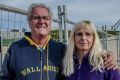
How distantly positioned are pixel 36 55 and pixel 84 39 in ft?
1.66

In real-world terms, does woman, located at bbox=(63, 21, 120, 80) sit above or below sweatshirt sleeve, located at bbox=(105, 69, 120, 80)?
above

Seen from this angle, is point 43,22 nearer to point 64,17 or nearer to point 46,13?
point 46,13

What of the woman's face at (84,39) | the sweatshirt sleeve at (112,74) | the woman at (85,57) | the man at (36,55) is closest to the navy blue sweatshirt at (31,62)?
the man at (36,55)

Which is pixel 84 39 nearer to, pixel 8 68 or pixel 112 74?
pixel 112 74

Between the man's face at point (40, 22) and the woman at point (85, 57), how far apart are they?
0.32m

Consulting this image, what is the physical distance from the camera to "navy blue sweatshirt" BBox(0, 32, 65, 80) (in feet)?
14.1

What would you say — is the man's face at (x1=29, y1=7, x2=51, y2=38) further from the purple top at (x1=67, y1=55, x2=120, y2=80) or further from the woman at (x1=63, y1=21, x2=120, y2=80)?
the purple top at (x1=67, y1=55, x2=120, y2=80)

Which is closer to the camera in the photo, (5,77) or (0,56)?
(5,77)

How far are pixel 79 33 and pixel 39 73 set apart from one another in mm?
573

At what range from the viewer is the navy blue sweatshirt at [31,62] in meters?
4.30

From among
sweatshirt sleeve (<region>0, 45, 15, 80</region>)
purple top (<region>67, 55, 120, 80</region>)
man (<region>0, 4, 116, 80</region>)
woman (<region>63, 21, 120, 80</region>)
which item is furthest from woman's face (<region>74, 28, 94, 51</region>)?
sweatshirt sleeve (<region>0, 45, 15, 80</region>)

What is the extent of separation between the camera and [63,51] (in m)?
4.52

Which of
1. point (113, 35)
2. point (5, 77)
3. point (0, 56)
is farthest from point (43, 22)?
point (113, 35)

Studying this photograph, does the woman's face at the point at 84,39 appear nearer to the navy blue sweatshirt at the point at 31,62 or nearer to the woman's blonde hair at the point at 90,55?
the woman's blonde hair at the point at 90,55
